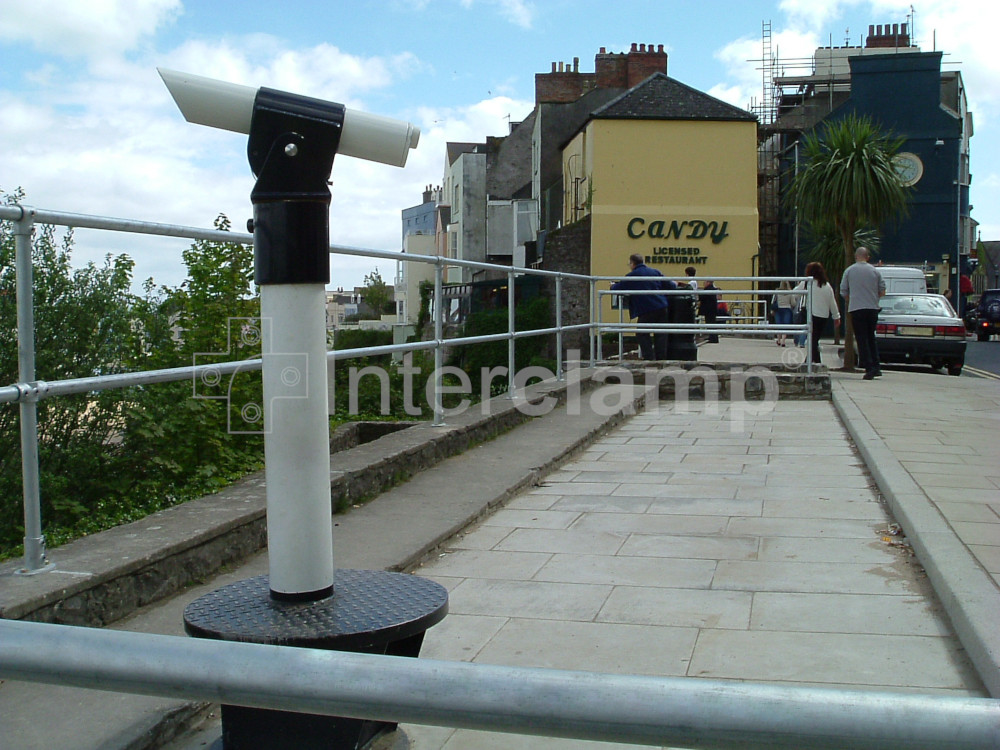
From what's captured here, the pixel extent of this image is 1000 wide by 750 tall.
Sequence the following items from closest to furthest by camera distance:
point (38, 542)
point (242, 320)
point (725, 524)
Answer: point (38, 542) → point (725, 524) → point (242, 320)

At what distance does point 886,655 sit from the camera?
120 inches

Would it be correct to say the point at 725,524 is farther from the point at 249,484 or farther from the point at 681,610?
the point at 249,484

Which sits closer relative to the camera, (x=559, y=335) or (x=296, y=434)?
(x=296, y=434)

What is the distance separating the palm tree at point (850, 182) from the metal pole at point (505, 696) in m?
15.6

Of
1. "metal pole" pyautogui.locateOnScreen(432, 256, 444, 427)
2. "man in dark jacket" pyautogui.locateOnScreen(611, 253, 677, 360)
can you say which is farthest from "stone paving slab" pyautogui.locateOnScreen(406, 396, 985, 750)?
"man in dark jacket" pyautogui.locateOnScreen(611, 253, 677, 360)

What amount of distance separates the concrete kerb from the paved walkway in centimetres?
1

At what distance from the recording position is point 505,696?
101 cm

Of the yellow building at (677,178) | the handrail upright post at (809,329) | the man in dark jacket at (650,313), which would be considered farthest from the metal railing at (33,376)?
the yellow building at (677,178)

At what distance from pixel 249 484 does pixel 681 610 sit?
202 centimetres

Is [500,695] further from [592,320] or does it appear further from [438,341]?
[592,320]

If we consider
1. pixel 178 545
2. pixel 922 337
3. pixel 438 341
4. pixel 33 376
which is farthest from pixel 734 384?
pixel 33 376

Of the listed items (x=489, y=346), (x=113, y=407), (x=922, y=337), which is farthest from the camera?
(x=922, y=337)

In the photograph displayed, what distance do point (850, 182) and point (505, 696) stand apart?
16.4m

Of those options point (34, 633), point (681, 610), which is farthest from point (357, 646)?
point (681, 610)
